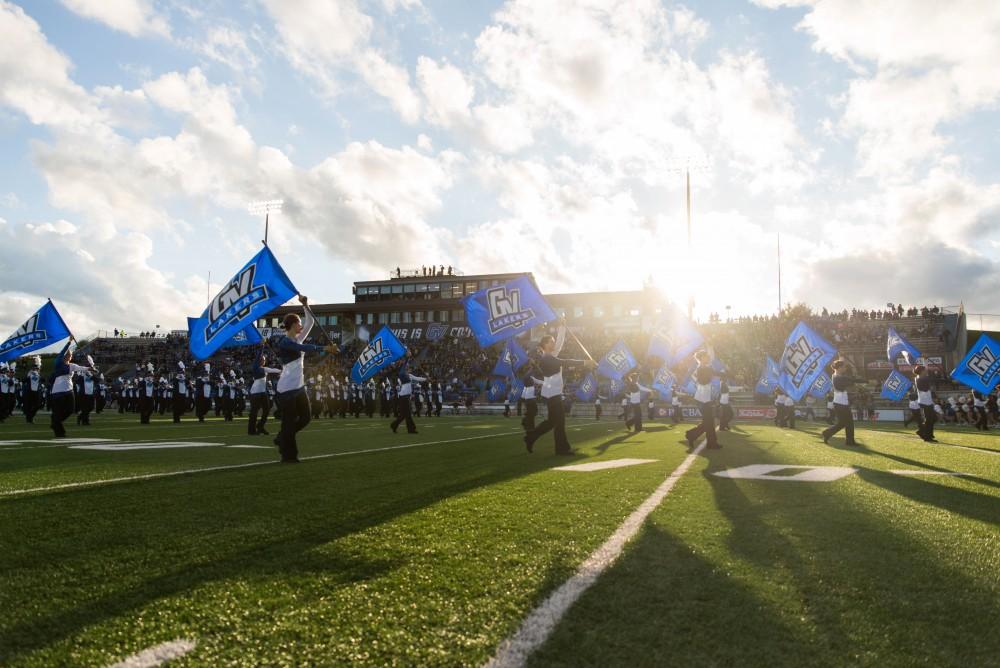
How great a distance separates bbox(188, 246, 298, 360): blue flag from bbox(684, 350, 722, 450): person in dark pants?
8.12 metres

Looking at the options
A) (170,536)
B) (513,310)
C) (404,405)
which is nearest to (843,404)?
(513,310)

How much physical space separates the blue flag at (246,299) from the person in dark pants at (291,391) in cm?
377

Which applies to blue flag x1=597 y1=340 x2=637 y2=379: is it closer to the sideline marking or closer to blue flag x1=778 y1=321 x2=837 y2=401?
blue flag x1=778 y1=321 x2=837 y2=401

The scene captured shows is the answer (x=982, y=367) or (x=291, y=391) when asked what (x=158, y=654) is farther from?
(x=982, y=367)

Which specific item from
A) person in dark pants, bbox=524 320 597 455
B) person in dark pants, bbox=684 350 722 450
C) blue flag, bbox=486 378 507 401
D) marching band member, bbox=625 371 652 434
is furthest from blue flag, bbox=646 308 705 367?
blue flag, bbox=486 378 507 401

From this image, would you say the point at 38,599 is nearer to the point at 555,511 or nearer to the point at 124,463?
the point at 555,511

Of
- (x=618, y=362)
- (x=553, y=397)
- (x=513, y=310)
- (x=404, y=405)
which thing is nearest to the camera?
(x=553, y=397)

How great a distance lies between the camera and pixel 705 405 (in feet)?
40.9

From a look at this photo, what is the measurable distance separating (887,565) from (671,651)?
195cm

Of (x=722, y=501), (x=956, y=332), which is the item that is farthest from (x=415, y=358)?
(x=722, y=501)

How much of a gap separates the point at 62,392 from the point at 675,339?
23.2 m

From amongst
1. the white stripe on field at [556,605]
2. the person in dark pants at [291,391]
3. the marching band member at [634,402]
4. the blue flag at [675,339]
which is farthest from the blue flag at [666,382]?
the white stripe on field at [556,605]

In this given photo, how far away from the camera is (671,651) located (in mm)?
2318

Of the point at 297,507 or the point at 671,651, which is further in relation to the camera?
the point at 297,507
